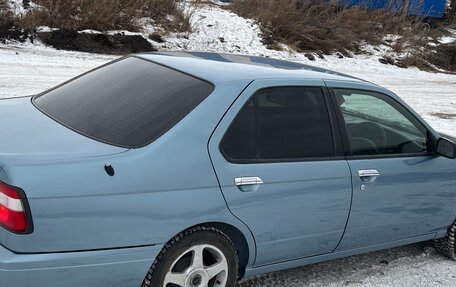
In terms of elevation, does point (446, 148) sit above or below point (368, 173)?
above

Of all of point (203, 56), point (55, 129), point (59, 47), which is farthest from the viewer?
point (59, 47)

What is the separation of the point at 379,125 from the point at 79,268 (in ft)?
8.08

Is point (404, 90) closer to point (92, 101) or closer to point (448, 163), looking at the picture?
point (448, 163)

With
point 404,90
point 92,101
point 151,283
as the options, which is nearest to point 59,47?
point 404,90

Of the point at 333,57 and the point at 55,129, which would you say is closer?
the point at 55,129

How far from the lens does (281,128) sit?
3455 mm

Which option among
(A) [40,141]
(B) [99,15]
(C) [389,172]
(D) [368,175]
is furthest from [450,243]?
(B) [99,15]

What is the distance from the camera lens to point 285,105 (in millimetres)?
3523

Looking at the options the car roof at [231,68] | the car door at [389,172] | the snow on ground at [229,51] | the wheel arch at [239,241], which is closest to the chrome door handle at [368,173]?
the car door at [389,172]

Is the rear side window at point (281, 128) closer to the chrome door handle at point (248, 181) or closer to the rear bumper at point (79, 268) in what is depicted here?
the chrome door handle at point (248, 181)

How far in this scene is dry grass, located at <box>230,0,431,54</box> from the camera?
18656 millimetres

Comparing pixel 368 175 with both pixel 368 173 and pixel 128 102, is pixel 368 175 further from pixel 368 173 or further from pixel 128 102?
pixel 128 102

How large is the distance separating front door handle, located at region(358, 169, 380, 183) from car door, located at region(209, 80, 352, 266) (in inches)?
5.2

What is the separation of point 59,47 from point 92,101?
10729 millimetres
